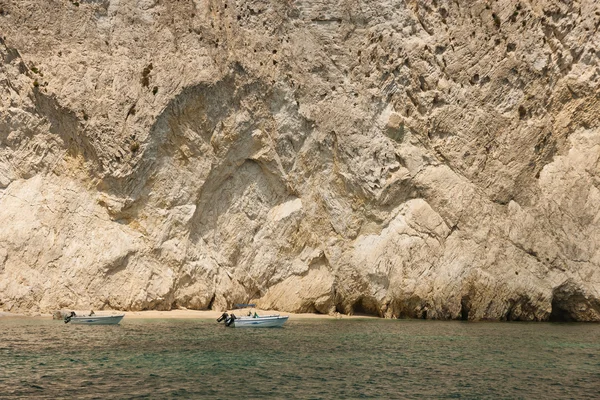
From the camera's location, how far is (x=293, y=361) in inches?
953

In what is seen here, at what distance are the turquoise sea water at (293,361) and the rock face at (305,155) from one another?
5182 millimetres

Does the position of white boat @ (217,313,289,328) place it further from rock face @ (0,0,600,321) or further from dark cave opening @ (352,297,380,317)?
dark cave opening @ (352,297,380,317)

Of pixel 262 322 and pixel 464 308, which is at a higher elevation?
pixel 464 308

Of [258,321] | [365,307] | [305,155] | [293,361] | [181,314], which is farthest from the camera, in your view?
[305,155]

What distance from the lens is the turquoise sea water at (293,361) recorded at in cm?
1944

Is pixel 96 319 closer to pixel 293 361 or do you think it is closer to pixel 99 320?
pixel 99 320

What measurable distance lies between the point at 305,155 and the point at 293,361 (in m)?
20.2

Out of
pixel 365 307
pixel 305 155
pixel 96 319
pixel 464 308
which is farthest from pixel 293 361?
pixel 305 155

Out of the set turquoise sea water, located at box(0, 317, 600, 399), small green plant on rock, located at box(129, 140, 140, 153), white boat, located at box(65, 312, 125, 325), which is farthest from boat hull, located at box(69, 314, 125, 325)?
small green plant on rock, located at box(129, 140, 140, 153)

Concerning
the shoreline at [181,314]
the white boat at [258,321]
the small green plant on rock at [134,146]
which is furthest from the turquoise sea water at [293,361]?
the small green plant on rock at [134,146]

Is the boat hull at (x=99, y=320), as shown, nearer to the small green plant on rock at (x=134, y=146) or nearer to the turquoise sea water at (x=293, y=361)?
the turquoise sea water at (x=293, y=361)

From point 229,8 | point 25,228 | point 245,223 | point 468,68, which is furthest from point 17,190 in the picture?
point 468,68

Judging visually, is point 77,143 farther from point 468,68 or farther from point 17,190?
point 468,68

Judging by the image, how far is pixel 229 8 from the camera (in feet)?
144
